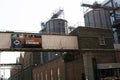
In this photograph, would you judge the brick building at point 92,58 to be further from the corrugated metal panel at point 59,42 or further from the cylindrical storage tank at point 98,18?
the cylindrical storage tank at point 98,18

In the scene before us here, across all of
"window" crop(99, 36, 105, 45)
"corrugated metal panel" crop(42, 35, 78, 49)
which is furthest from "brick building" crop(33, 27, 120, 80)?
"corrugated metal panel" crop(42, 35, 78, 49)

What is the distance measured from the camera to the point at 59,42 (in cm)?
2736

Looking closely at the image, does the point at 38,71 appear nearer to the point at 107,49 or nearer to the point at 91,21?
the point at 91,21

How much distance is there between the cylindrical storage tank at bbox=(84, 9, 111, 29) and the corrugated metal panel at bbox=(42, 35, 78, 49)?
405 inches

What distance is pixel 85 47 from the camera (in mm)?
28516

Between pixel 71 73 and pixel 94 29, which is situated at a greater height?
pixel 94 29

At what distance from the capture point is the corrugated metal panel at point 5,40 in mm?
25027

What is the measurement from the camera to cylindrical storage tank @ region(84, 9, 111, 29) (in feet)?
123

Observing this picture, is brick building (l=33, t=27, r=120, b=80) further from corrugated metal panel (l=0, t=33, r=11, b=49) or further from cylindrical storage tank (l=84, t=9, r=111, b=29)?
corrugated metal panel (l=0, t=33, r=11, b=49)

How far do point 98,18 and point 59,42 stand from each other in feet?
42.5

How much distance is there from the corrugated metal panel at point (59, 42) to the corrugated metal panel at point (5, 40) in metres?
4.19

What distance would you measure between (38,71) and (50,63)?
10.4 metres

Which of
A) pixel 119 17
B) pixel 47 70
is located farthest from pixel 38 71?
pixel 119 17

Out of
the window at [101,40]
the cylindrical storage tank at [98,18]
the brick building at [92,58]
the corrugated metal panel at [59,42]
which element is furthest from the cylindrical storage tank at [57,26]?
the corrugated metal panel at [59,42]
